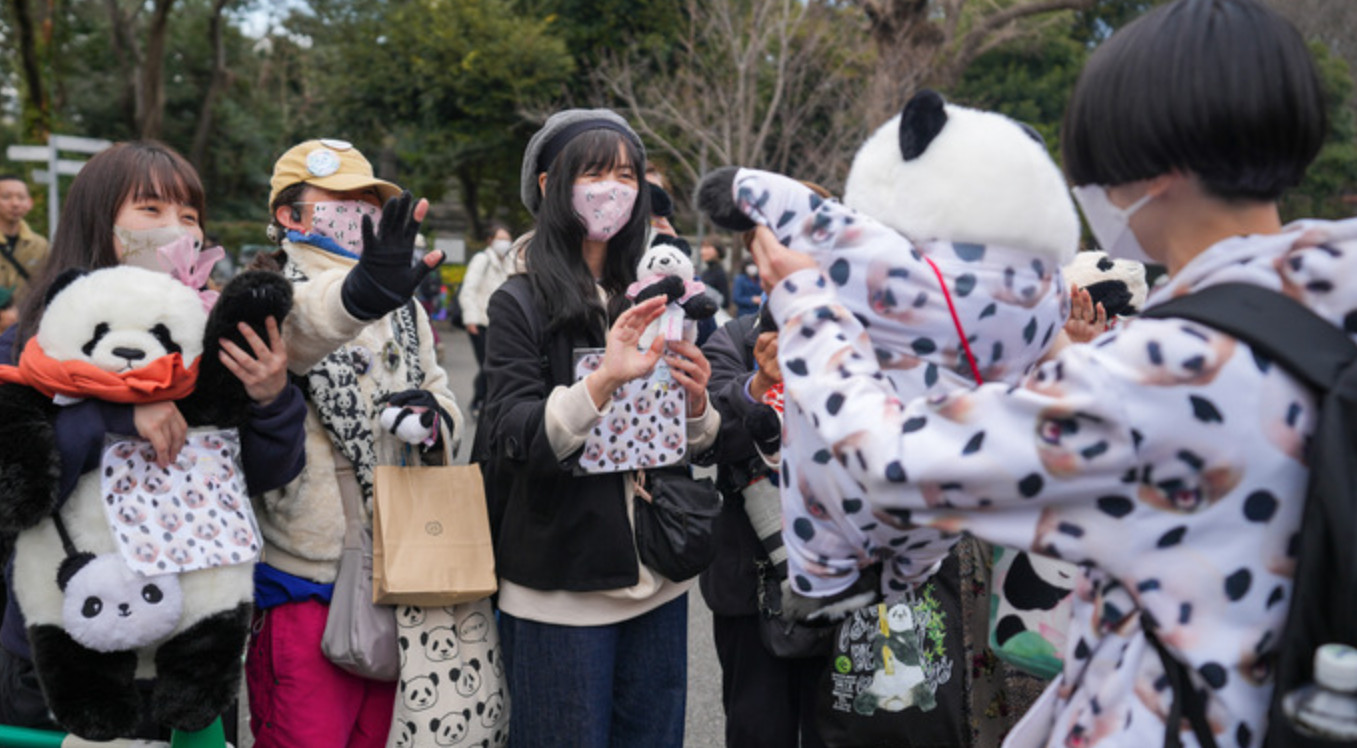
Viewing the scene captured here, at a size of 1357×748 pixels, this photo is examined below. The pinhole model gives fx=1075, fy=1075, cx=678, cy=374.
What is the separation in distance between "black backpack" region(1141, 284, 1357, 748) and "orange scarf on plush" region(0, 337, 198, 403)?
5.93 ft

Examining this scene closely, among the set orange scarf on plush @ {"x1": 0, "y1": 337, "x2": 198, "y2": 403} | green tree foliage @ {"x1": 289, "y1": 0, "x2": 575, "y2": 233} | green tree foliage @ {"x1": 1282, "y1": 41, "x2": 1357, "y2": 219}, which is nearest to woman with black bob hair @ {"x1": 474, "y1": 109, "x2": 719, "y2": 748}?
orange scarf on plush @ {"x1": 0, "y1": 337, "x2": 198, "y2": 403}

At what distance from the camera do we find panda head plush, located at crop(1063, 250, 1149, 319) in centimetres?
270

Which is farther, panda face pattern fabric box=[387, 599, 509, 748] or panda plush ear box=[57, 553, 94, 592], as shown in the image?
panda face pattern fabric box=[387, 599, 509, 748]

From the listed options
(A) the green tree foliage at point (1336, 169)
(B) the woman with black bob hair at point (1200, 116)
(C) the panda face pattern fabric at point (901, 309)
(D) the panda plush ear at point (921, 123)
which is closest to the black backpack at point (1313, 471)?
(B) the woman with black bob hair at point (1200, 116)

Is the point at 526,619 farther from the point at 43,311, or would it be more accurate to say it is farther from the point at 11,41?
the point at 11,41

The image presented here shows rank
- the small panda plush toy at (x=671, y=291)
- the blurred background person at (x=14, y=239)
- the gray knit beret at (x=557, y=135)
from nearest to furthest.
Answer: the small panda plush toy at (x=671, y=291) → the gray knit beret at (x=557, y=135) → the blurred background person at (x=14, y=239)

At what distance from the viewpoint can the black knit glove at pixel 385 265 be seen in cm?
212

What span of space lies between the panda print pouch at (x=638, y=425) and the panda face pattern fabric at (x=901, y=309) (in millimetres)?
965

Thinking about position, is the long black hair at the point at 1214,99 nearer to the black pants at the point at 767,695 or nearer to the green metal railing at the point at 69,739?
the black pants at the point at 767,695

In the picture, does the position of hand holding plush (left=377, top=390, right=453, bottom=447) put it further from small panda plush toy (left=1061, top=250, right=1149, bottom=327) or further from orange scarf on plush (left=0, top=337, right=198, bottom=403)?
small panda plush toy (left=1061, top=250, right=1149, bottom=327)

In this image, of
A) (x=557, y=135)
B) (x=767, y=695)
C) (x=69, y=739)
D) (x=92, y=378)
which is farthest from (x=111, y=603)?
(x=767, y=695)

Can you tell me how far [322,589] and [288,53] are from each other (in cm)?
3197

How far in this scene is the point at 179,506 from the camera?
85.5 inches

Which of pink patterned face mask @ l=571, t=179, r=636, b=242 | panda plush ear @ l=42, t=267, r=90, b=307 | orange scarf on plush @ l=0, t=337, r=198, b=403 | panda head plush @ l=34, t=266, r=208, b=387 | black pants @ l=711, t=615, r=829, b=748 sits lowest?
black pants @ l=711, t=615, r=829, b=748
